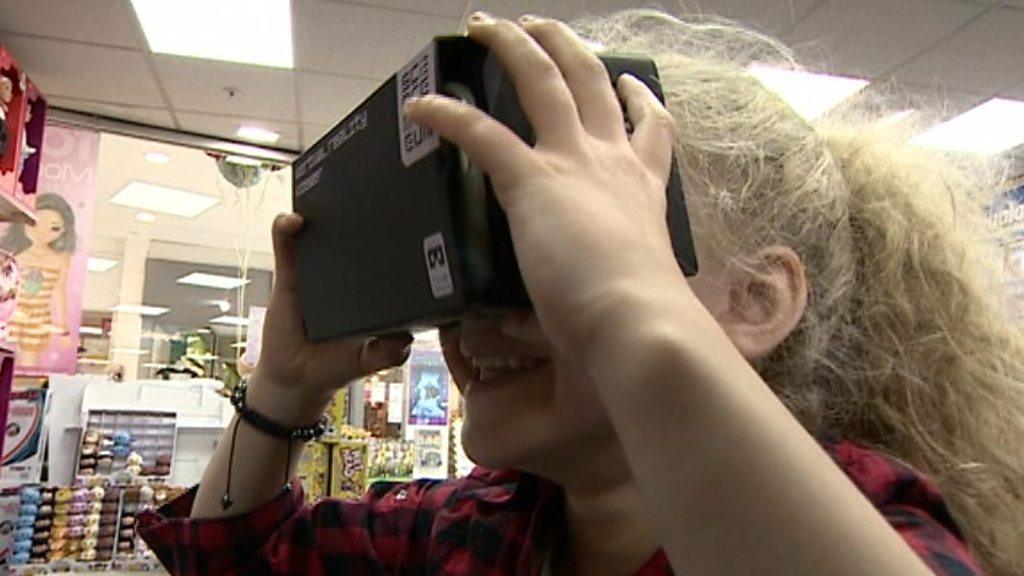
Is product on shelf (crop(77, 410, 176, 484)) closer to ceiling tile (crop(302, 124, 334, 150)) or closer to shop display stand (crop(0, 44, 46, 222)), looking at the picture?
shop display stand (crop(0, 44, 46, 222))

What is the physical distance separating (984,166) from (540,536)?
2.27ft

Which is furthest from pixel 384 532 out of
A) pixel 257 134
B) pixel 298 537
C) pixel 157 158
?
pixel 157 158

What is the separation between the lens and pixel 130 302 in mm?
7676

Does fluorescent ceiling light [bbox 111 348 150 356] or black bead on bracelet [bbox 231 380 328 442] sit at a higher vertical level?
fluorescent ceiling light [bbox 111 348 150 356]

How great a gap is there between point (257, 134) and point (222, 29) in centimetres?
103

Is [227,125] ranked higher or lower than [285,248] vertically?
higher

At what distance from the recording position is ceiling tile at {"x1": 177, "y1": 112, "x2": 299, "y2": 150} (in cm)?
393

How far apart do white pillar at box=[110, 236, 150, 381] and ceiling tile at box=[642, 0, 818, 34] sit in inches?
223

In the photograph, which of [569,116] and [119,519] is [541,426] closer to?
[569,116]

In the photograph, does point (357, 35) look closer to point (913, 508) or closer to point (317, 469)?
point (317, 469)

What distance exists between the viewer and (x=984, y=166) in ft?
3.36

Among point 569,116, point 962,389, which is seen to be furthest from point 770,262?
point 569,116

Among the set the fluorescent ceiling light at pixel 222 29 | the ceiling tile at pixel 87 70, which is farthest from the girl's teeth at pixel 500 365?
the ceiling tile at pixel 87 70

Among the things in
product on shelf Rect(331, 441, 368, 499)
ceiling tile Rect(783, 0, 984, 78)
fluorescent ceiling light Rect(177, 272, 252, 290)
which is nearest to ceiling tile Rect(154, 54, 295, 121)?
product on shelf Rect(331, 441, 368, 499)
